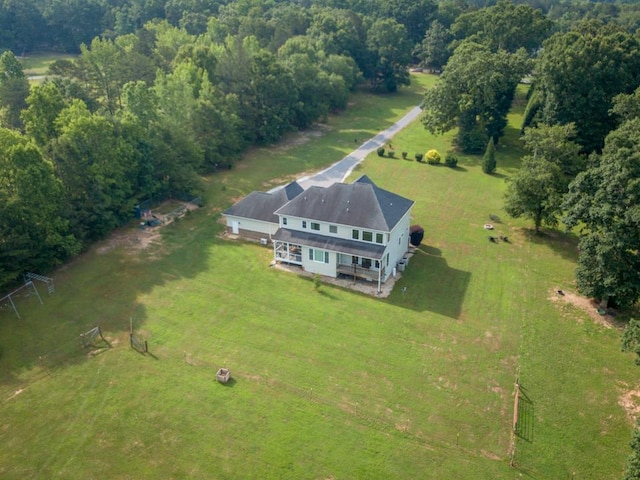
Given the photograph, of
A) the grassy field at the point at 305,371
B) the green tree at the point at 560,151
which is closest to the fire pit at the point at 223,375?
the grassy field at the point at 305,371

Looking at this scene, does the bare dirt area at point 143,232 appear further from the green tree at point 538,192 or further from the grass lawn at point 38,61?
the grass lawn at point 38,61

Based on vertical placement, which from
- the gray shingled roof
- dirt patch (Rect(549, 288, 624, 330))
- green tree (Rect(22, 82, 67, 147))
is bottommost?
dirt patch (Rect(549, 288, 624, 330))

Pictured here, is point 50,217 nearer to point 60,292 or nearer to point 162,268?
point 60,292

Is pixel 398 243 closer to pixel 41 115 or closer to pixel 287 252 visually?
pixel 287 252

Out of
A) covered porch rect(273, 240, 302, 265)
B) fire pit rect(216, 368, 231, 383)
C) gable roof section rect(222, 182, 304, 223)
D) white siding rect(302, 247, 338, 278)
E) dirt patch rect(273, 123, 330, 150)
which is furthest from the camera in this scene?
dirt patch rect(273, 123, 330, 150)

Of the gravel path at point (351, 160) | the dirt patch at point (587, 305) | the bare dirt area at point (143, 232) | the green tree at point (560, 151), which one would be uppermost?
the green tree at point (560, 151)

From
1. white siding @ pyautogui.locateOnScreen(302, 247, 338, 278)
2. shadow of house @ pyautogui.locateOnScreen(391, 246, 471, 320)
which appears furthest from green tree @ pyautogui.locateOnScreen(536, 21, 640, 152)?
white siding @ pyautogui.locateOnScreen(302, 247, 338, 278)

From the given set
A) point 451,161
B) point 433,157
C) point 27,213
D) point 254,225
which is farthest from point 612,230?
point 27,213

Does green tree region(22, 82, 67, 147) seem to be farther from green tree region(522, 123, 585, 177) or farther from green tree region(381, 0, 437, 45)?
green tree region(381, 0, 437, 45)
